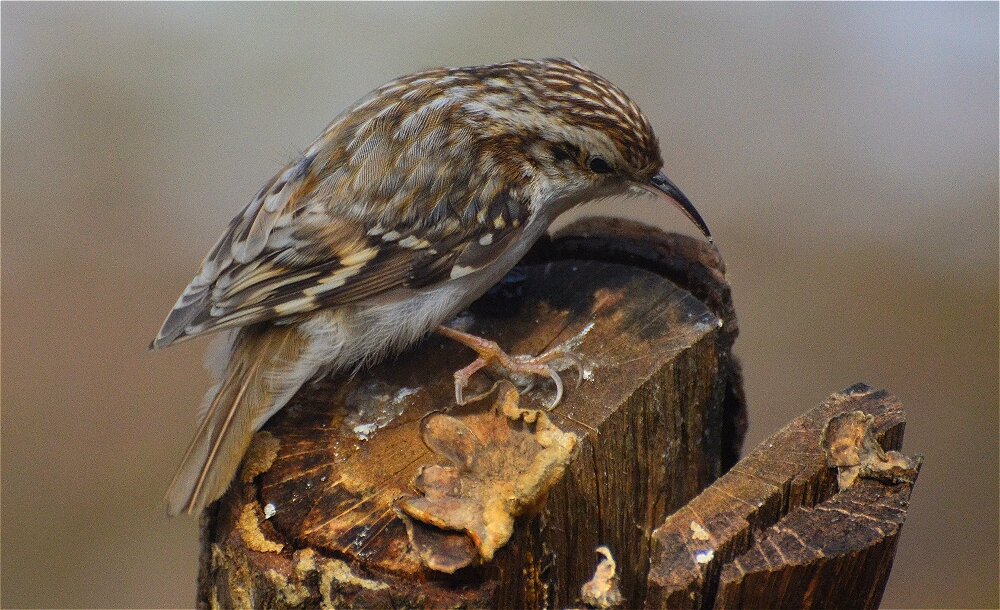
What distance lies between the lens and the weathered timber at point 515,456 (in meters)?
1.85

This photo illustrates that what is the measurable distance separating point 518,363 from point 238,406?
0.75 meters

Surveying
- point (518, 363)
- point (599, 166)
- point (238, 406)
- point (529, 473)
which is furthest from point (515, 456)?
point (599, 166)

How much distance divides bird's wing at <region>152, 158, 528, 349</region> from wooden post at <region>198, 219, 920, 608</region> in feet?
0.82

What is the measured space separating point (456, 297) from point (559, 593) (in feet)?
3.06

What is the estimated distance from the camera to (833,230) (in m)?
5.53

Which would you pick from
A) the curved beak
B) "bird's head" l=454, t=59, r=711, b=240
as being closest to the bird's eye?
"bird's head" l=454, t=59, r=711, b=240

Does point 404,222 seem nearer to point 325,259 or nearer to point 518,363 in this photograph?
point 325,259

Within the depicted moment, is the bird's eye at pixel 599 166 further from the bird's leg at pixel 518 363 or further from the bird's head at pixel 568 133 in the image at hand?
the bird's leg at pixel 518 363

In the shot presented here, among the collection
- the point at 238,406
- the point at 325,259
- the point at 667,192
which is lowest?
the point at 238,406

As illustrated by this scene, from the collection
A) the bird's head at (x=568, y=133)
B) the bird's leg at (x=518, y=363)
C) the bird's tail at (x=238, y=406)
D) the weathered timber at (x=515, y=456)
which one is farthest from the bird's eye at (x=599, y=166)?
the bird's tail at (x=238, y=406)

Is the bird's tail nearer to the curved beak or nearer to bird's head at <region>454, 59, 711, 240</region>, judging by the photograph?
bird's head at <region>454, 59, 711, 240</region>

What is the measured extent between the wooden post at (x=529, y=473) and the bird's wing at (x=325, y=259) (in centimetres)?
25

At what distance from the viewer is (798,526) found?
1729mm

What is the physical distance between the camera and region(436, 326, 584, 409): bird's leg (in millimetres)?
2322
